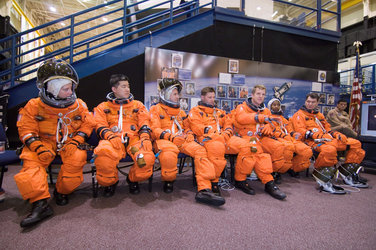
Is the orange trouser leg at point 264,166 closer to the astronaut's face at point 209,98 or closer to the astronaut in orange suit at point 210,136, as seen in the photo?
the astronaut in orange suit at point 210,136

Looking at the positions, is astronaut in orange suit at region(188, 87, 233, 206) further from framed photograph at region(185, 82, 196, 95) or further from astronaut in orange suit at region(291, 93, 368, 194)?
framed photograph at region(185, 82, 196, 95)

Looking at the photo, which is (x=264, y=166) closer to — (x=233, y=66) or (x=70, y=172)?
(x=70, y=172)

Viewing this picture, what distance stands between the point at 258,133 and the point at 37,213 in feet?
8.44

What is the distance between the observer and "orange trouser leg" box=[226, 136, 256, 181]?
2.44m

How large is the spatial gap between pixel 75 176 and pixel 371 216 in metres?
2.90

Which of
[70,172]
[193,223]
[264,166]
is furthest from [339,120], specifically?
[70,172]

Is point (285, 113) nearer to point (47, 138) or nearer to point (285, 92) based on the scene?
point (285, 92)

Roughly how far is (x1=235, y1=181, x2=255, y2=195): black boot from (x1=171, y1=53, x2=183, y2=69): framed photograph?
267 centimetres

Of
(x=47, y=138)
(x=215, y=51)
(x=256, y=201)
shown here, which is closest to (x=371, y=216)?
(x=256, y=201)

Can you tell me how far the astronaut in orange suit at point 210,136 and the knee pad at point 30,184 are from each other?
143cm

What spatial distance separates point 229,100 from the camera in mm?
4621

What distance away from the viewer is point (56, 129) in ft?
6.93

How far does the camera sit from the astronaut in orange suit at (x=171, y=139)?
7.21 ft

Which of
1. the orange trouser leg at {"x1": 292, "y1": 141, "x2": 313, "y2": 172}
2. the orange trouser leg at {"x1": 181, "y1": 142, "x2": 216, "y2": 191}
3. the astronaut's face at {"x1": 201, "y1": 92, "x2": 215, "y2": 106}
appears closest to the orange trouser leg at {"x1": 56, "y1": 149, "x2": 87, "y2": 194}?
the orange trouser leg at {"x1": 181, "y1": 142, "x2": 216, "y2": 191}
